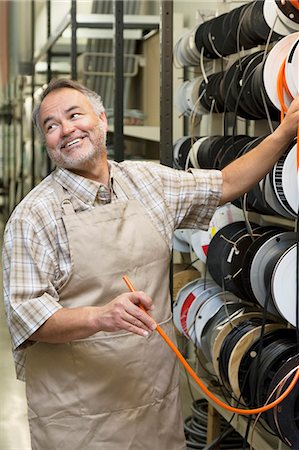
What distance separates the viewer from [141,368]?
8.15 feet

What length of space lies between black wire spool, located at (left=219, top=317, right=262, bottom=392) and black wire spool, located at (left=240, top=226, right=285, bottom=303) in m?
0.10

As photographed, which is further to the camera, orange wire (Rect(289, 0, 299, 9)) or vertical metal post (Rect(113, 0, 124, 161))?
vertical metal post (Rect(113, 0, 124, 161))

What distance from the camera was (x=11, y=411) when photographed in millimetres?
4762

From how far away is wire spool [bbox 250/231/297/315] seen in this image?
114 inches

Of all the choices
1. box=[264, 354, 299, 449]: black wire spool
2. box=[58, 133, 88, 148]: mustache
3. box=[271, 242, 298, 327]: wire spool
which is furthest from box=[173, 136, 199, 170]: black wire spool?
box=[264, 354, 299, 449]: black wire spool

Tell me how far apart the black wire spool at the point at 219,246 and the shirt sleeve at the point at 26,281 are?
115 cm

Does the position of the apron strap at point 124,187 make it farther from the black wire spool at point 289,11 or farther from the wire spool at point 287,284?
the black wire spool at point 289,11

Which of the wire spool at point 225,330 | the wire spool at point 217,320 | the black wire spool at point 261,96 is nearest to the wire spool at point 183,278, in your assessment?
the wire spool at point 217,320

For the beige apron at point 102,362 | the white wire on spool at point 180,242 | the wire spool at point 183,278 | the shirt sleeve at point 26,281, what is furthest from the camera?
the white wire on spool at point 180,242

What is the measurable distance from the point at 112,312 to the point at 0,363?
3.86 metres

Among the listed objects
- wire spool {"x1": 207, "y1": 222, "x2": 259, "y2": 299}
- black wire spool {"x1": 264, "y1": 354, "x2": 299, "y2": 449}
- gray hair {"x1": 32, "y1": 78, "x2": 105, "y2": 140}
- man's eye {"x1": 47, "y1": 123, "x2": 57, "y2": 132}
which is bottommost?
black wire spool {"x1": 264, "y1": 354, "x2": 299, "y2": 449}

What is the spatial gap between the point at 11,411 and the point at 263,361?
2358 mm

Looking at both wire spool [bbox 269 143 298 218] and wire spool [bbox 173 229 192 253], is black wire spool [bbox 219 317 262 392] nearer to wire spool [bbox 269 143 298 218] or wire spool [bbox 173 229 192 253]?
wire spool [bbox 269 143 298 218]

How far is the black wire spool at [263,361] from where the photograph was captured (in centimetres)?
281
